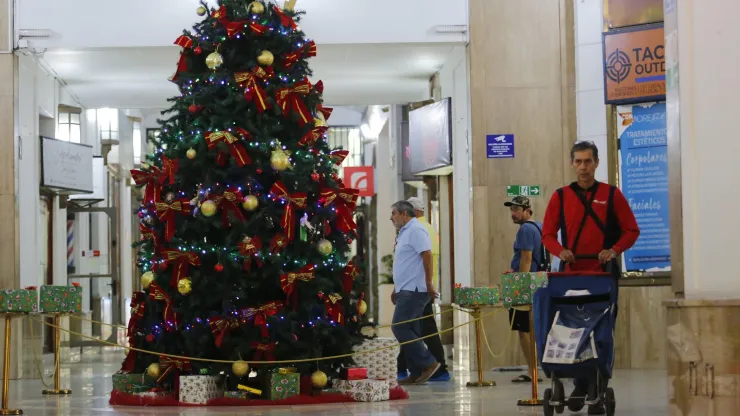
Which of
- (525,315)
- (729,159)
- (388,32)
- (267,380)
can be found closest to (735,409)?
(729,159)

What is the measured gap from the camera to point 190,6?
13.0 metres

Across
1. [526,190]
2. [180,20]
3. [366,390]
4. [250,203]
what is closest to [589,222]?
[366,390]

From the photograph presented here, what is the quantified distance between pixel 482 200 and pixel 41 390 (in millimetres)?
4711

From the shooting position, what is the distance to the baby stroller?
6.61m

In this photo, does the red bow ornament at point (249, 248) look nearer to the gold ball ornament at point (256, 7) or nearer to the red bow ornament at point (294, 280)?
the red bow ornament at point (294, 280)

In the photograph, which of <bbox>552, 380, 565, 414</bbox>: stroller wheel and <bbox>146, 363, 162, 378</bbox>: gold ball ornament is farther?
<bbox>146, 363, 162, 378</bbox>: gold ball ornament

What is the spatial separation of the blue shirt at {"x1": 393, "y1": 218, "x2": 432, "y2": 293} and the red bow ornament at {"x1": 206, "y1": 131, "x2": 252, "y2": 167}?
2547 millimetres

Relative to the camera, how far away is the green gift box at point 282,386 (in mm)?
8820

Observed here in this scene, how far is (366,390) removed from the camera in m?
8.98

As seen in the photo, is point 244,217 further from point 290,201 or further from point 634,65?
point 634,65

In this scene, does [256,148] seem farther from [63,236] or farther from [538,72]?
[63,236]

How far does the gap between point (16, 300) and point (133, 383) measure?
1.03 m

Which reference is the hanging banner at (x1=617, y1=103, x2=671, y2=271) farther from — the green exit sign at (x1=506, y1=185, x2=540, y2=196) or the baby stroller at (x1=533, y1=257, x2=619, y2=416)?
the baby stroller at (x1=533, y1=257, x2=619, y2=416)

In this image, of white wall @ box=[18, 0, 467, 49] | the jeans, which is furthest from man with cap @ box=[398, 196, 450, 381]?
white wall @ box=[18, 0, 467, 49]
